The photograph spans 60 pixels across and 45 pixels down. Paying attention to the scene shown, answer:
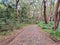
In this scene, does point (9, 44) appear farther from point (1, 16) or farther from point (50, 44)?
point (1, 16)

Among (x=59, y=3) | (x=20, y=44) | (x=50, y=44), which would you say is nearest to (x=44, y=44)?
(x=50, y=44)

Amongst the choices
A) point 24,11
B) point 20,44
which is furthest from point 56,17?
point 24,11

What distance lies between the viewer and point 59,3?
696 inches

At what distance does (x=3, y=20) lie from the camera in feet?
65.9

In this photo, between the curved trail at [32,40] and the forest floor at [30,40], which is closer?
the curved trail at [32,40]

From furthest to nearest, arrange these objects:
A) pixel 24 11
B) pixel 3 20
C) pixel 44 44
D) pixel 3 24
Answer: pixel 24 11, pixel 3 20, pixel 3 24, pixel 44 44

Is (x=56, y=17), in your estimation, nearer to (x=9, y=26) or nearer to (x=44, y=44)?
(x=9, y=26)

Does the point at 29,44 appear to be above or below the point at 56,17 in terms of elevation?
below

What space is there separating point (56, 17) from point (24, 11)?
2743 cm

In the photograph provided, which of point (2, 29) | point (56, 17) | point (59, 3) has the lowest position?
point (2, 29)

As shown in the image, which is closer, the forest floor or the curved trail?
the curved trail

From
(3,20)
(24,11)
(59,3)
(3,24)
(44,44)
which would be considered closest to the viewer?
(44,44)

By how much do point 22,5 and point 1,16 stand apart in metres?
26.6

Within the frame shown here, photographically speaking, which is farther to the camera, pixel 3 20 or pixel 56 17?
pixel 3 20
